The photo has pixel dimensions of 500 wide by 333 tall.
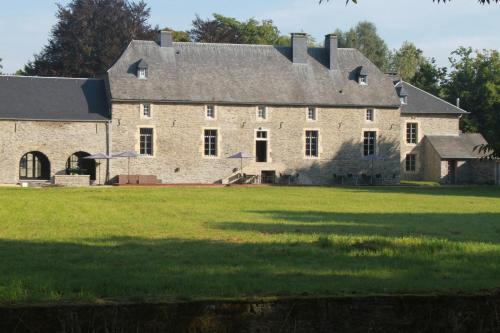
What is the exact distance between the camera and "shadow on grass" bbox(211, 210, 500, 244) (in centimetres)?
1598

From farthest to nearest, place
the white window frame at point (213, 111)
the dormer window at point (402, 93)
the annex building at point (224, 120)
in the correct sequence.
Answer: the dormer window at point (402, 93)
the white window frame at point (213, 111)
the annex building at point (224, 120)

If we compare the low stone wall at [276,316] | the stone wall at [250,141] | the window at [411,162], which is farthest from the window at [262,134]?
the low stone wall at [276,316]

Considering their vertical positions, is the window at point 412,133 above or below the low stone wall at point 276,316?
above

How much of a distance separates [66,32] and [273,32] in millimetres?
22956

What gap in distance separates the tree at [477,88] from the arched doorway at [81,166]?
27.7m

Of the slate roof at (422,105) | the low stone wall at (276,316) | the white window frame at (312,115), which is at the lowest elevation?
the low stone wall at (276,316)

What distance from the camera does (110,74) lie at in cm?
4512

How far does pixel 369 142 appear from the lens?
48.9 metres

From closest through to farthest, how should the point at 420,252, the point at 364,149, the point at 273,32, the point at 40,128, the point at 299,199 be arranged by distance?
1. the point at 420,252
2. the point at 299,199
3. the point at 40,128
4. the point at 364,149
5. the point at 273,32

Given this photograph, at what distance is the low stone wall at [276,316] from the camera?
5.72 m

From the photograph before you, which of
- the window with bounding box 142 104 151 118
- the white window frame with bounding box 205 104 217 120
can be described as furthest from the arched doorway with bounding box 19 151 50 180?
the white window frame with bounding box 205 104 217 120

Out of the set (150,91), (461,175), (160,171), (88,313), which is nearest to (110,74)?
(150,91)

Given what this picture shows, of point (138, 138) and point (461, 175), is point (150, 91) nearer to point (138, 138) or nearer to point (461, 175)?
point (138, 138)

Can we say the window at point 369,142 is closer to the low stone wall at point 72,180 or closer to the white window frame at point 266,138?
the white window frame at point 266,138
